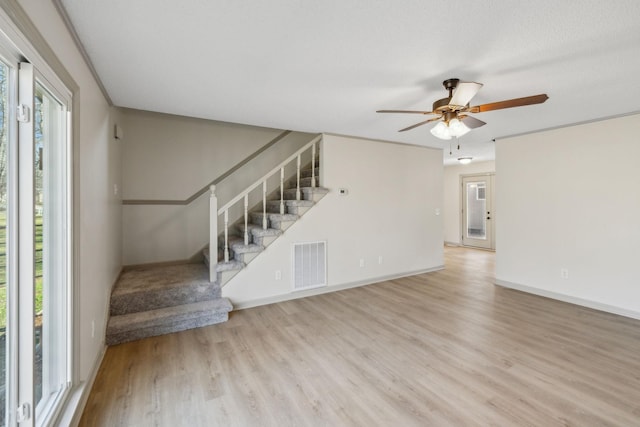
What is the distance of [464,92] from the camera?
2.06 metres

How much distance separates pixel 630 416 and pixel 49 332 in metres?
→ 3.55

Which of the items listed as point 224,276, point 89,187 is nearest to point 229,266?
point 224,276

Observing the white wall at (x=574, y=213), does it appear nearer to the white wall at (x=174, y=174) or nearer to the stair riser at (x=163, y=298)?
the white wall at (x=174, y=174)

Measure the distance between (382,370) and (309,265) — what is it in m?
2.01

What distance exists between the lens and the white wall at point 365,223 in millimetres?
3809

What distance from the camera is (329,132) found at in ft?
13.6

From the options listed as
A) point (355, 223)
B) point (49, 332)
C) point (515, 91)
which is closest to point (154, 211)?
point (49, 332)

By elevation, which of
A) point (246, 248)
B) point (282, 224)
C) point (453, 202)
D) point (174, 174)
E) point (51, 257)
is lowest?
point (246, 248)

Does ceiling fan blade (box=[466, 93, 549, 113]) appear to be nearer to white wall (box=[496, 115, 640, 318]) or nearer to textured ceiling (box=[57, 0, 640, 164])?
textured ceiling (box=[57, 0, 640, 164])

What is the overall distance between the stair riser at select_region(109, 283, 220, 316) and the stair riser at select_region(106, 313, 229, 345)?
305mm

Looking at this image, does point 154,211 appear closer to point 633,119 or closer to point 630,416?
point 630,416

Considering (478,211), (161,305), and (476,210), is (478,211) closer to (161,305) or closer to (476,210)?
(476,210)

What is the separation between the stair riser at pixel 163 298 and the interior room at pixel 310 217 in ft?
0.07

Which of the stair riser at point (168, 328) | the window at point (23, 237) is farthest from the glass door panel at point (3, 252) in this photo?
the stair riser at point (168, 328)
